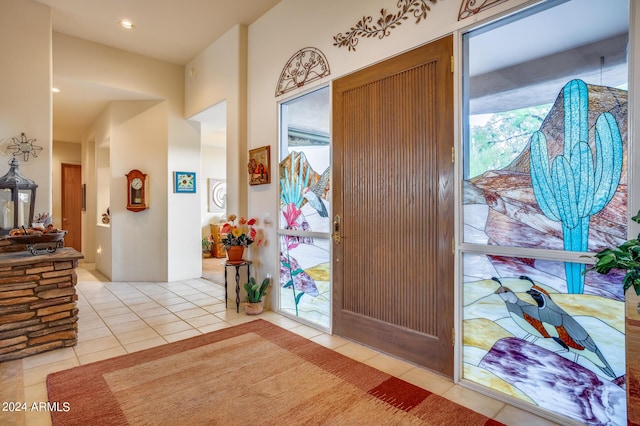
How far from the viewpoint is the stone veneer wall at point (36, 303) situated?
103 inches

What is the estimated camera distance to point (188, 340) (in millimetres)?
2992

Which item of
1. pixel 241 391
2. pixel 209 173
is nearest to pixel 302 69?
pixel 241 391

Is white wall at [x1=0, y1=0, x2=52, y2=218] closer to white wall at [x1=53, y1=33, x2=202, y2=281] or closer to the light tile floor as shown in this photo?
the light tile floor

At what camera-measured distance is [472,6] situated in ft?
6.98

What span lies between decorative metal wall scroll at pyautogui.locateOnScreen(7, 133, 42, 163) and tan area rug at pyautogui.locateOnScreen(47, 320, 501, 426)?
8.07ft

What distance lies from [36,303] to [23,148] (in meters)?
1.83

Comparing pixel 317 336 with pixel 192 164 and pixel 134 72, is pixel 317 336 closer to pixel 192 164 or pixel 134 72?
pixel 192 164

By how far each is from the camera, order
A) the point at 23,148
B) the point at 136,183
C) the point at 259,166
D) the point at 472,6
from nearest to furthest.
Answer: the point at 472,6, the point at 23,148, the point at 259,166, the point at 136,183

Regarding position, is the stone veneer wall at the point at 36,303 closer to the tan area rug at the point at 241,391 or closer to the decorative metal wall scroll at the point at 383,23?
the tan area rug at the point at 241,391

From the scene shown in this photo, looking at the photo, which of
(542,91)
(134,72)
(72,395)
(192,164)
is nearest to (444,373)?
(542,91)

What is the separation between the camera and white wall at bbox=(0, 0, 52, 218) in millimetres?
3471

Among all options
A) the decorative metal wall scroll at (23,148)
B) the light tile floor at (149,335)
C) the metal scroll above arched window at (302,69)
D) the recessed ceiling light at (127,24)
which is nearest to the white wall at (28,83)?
the decorative metal wall scroll at (23,148)

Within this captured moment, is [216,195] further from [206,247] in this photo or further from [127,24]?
[127,24]

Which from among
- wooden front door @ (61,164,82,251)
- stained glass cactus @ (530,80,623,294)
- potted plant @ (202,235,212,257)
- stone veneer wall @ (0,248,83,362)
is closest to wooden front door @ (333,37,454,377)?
stained glass cactus @ (530,80,623,294)
